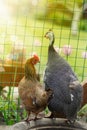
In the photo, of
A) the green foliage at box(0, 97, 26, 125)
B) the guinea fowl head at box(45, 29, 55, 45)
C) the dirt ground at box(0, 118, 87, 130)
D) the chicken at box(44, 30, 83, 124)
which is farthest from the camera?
the green foliage at box(0, 97, 26, 125)

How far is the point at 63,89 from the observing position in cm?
528

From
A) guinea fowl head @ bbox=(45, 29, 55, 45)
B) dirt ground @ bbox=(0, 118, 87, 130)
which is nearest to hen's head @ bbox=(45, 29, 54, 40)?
guinea fowl head @ bbox=(45, 29, 55, 45)

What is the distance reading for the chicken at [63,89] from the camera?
5.24 m

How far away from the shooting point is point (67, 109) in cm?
523

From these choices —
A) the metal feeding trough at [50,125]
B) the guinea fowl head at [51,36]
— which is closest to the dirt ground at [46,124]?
the metal feeding trough at [50,125]

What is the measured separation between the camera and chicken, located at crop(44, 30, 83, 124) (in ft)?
17.2

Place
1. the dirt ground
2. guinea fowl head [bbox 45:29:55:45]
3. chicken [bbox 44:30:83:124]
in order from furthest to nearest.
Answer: guinea fowl head [bbox 45:29:55:45]
chicken [bbox 44:30:83:124]
the dirt ground

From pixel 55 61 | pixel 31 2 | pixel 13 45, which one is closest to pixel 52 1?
pixel 31 2

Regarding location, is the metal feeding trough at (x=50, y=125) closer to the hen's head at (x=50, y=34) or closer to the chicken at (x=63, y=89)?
the chicken at (x=63, y=89)

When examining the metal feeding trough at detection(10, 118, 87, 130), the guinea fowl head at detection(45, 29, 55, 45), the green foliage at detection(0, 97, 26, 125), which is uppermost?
the guinea fowl head at detection(45, 29, 55, 45)

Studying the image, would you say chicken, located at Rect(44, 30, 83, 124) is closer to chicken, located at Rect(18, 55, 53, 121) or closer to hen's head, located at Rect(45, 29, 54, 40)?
chicken, located at Rect(18, 55, 53, 121)

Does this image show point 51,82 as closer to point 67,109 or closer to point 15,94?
point 67,109

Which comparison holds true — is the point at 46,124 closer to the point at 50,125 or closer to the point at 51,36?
the point at 50,125

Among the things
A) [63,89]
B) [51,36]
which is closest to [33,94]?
[63,89]
